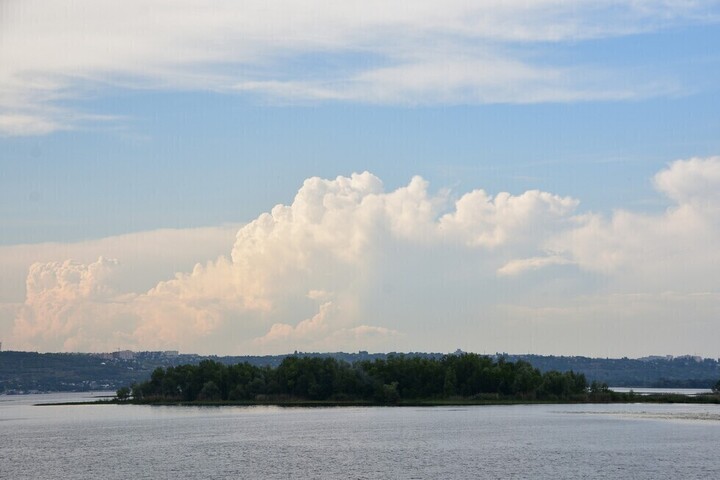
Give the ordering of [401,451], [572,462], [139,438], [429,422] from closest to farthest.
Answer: [572,462] < [401,451] < [139,438] < [429,422]

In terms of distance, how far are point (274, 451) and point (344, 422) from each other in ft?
155

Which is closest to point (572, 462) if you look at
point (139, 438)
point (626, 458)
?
point (626, 458)

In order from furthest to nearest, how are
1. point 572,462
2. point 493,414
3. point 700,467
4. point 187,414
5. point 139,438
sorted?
point 187,414 < point 493,414 < point 139,438 < point 572,462 < point 700,467

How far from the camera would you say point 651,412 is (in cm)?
17125

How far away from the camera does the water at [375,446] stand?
8475cm

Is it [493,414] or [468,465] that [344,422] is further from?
[468,465]

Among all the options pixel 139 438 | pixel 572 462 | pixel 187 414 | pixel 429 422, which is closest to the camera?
pixel 572 462

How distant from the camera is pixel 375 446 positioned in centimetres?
10788

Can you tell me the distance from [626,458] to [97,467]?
45750mm

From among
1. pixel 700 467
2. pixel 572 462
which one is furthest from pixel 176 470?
pixel 700 467

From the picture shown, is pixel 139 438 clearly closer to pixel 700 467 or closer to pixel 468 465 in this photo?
pixel 468 465

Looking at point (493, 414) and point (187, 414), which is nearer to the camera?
point (493, 414)

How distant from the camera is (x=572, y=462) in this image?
89.1m

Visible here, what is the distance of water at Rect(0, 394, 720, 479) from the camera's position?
8475 cm
